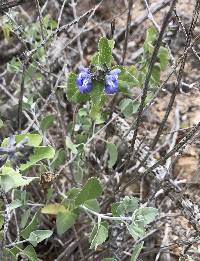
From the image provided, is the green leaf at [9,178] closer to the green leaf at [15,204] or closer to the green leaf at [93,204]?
the green leaf at [15,204]

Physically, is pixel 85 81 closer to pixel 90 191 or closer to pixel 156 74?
pixel 90 191

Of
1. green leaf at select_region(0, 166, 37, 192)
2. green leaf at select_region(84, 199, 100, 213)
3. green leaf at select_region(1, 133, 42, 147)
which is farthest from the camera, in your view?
green leaf at select_region(84, 199, 100, 213)

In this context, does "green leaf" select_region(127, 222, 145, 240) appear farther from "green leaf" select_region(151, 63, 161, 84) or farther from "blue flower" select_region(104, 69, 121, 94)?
"green leaf" select_region(151, 63, 161, 84)

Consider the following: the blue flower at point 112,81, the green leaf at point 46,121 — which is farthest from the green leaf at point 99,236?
the green leaf at point 46,121

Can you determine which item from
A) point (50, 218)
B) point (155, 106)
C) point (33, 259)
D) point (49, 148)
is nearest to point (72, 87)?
point (49, 148)

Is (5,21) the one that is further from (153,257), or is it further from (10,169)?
(153,257)

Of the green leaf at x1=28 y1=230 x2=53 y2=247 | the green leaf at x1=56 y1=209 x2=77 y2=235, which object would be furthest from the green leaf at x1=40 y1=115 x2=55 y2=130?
the green leaf at x1=28 y1=230 x2=53 y2=247

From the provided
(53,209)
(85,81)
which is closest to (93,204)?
(53,209)
